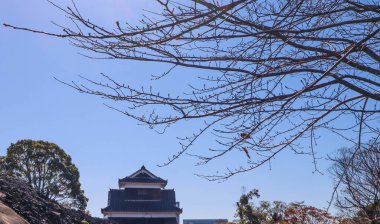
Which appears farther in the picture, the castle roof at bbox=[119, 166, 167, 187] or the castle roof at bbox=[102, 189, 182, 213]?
the castle roof at bbox=[119, 166, 167, 187]

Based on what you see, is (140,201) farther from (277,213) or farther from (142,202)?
(277,213)

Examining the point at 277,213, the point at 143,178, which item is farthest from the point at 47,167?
the point at 277,213

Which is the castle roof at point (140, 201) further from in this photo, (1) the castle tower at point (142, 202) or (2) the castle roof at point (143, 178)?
(2) the castle roof at point (143, 178)

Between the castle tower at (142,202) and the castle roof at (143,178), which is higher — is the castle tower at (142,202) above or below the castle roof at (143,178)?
below

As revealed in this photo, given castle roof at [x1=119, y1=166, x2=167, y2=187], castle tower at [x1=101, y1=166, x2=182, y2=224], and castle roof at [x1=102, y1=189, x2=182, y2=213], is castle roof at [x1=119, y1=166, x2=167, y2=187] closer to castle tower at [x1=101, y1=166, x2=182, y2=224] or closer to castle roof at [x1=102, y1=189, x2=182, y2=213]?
castle tower at [x1=101, y1=166, x2=182, y2=224]

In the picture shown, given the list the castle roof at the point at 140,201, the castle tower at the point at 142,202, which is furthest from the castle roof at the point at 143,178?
the castle roof at the point at 140,201

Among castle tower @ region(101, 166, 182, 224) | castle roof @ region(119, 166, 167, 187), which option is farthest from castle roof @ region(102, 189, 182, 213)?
castle roof @ region(119, 166, 167, 187)

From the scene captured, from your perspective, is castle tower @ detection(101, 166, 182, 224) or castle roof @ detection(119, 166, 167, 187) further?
castle roof @ detection(119, 166, 167, 187)

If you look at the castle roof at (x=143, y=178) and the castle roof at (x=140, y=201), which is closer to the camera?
the castle roof at (x=140, y=201)

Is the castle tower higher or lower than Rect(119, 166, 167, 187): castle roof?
lower

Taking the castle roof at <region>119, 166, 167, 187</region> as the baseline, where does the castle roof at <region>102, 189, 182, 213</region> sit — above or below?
below

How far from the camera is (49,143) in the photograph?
1147 inches

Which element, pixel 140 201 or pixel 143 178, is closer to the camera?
pixel 140 201

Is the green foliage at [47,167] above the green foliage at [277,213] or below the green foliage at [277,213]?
above
